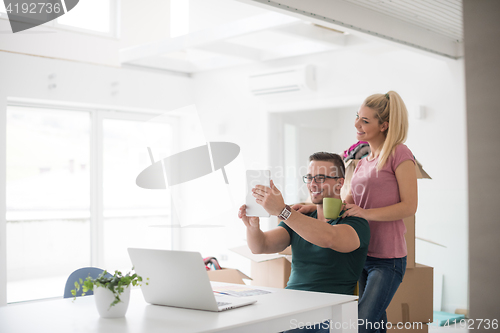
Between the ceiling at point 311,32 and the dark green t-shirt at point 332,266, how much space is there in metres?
1.28

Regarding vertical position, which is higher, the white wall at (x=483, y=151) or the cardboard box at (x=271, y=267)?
the white wall at (x=483, y=151)

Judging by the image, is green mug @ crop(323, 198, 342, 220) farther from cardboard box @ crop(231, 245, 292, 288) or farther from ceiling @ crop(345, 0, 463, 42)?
ceiling @ crop(345, 0, 463, 42)

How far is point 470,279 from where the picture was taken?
3.20 ft

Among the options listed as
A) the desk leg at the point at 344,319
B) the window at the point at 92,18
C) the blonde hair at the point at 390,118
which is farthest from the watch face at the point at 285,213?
the window at the point at 92,18

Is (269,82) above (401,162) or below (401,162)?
above

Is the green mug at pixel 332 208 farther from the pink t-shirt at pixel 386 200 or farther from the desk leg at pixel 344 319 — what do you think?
the desk leg at pixel 344 319

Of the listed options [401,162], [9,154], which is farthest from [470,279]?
[9,154]

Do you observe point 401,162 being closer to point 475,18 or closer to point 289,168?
point 475,18

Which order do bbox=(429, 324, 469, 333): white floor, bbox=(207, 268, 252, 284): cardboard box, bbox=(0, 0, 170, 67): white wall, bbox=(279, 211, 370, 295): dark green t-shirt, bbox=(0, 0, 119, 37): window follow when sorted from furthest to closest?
bbox=(0, 0, 119, 37): window → bbox=(0, 0, 170, 67): white wall → bbox=(429, 324, 469, 333): white floor → bbox=(207, 268, 252, 284): cardboard box → bbox=(279, 211, 370, 295): dark green t-shirt

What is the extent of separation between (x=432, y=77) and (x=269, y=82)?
1617mm

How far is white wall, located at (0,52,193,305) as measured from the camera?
4508mm

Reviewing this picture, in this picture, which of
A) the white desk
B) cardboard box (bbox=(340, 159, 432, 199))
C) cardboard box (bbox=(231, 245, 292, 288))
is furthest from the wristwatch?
cardboard box (bbox=(231, 245, 292, 288))

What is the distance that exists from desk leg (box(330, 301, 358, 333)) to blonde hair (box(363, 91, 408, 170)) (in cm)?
73

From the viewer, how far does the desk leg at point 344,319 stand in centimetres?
168
